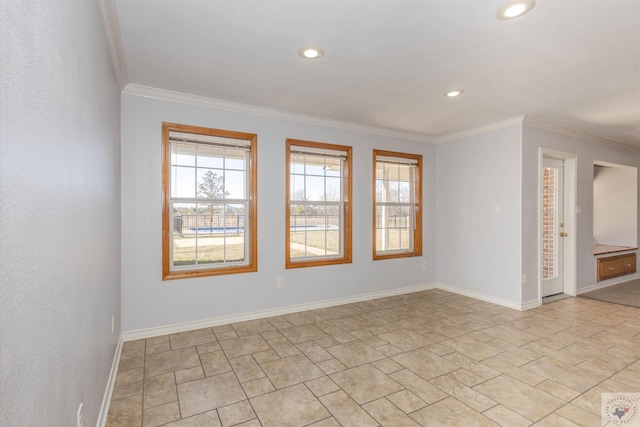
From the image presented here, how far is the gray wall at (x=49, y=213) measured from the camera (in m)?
0.77

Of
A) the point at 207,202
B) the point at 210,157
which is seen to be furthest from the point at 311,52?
the point at 207,202

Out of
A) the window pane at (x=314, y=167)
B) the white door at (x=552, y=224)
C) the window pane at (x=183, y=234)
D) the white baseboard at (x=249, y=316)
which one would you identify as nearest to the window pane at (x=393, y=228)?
the white baseboard at (x=249, y=316)

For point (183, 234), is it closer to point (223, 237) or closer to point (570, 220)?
point (223, 237)

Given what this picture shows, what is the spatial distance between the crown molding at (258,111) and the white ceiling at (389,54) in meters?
0.09

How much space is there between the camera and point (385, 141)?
5012 millimetres

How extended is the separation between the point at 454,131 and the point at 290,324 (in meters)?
3.79

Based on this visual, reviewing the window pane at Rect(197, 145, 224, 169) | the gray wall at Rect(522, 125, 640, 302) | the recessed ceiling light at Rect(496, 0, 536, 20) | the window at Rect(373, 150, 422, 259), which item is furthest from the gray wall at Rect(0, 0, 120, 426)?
the gray wall at Rect(522, 125, 640, 302)

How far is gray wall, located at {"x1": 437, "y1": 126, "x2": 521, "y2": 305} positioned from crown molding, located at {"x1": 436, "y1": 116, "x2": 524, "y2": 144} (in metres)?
0.05

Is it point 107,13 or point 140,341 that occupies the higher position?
point 107,13

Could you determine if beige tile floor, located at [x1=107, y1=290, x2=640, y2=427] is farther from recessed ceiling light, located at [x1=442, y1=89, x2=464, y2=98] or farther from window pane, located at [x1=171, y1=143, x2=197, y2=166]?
recessed ceiling light, located at [x1=442, y1=89, x2=464, y2=98]

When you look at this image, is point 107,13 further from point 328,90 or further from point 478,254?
point 478,254

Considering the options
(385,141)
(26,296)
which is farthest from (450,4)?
(385,141)

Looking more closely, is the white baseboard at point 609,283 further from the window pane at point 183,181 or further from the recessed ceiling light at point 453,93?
the window pane at point 183,181

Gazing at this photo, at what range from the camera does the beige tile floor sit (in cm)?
212
